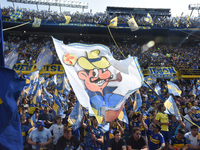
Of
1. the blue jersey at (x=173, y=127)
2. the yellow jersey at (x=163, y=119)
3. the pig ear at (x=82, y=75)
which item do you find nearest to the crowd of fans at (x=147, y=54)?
the blue jersey at (x=173, y=127)

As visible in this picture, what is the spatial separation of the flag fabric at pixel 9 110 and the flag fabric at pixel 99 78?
4.71 ft

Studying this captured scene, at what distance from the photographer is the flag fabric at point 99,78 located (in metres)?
3.94

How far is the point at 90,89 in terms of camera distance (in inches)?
161

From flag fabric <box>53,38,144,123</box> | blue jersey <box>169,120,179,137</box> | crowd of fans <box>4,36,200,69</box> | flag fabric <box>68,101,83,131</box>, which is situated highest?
flag fabric <box>53,38,144,123</box>

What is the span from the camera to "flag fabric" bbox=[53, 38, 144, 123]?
394cm

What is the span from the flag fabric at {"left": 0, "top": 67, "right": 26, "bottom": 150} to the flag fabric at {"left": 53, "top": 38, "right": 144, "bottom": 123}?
1436 mm

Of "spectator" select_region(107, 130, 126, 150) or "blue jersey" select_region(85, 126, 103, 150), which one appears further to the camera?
"blue jersey" select_region(85, 126, 103, 150)

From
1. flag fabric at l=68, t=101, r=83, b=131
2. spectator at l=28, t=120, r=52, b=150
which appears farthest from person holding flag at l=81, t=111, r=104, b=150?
spectator at l=28, t=120, r=52, b=150

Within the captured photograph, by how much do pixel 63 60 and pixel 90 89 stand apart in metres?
1.02

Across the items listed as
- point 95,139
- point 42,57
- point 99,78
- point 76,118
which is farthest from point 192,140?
point 42,57

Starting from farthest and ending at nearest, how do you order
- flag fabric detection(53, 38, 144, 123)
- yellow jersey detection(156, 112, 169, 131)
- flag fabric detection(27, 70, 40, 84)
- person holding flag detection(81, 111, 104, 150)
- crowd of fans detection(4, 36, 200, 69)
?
1. crowd of fans detection(4, 36, 200, 69)
2. flag fabric detection(27, 70, 40, 84)
3. yellow jersey detection(156, 112, 169, 131)
4. person holding flag detection(81, 111, 104, 150)
5. flag fabric detection(53, 38, 144, 123)

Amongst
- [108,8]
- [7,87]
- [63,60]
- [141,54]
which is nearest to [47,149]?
[63,60]

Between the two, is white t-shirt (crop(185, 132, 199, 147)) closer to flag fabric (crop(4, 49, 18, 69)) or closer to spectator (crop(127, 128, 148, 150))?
spectator (crop(127, 128, 148, 150))

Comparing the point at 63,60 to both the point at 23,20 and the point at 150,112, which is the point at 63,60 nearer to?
the point at 150,112
